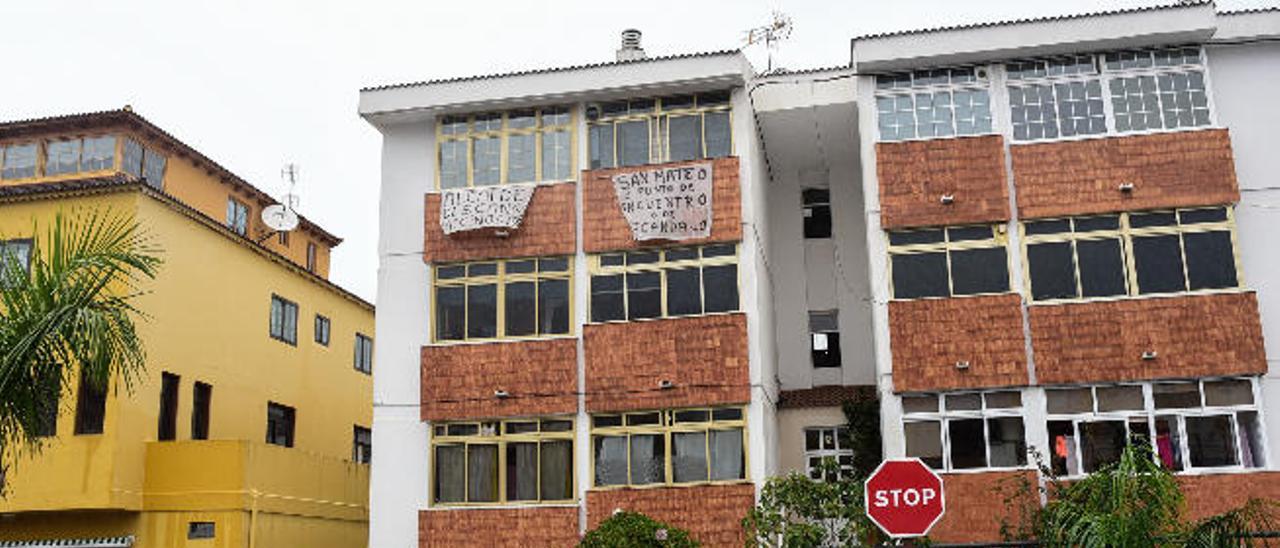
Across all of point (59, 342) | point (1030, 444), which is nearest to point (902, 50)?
point (1030, 444)

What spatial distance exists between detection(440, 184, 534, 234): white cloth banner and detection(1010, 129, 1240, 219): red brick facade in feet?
29.3

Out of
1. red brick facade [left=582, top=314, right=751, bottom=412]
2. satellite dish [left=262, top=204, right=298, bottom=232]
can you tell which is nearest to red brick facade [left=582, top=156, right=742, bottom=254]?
red brick facade [left=582, top=314, right=751, bottom=412]

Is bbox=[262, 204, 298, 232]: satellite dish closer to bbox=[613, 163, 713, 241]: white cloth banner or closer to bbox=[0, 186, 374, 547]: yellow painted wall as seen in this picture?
bbox=[0, 186, 374, 547]: yellow painted wall

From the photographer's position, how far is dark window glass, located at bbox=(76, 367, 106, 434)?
954 inches

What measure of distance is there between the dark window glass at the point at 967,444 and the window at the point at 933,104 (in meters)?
5.15

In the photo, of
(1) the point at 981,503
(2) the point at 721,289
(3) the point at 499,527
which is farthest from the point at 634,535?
(1) the point at 981,503

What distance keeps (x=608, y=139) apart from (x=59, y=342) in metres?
14.4

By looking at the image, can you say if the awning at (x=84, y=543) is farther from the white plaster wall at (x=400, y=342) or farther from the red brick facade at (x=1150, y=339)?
the red brick facade at (x=1150, y=339)

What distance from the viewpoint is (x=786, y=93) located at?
25562mm

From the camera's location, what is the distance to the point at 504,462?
23766 millimetres

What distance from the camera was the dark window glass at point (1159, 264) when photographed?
22266mm

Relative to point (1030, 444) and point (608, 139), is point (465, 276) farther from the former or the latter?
point (1030, 444)

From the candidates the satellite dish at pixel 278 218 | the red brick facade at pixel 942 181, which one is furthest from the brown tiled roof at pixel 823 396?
the satellite dish at pixel 278 218

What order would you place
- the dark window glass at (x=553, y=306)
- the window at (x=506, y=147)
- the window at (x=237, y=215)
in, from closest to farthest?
1. the dark window glass at (x=553, y=306)
2. the window at (x=506, y=147)
3. the window at (x=237, y=215)
